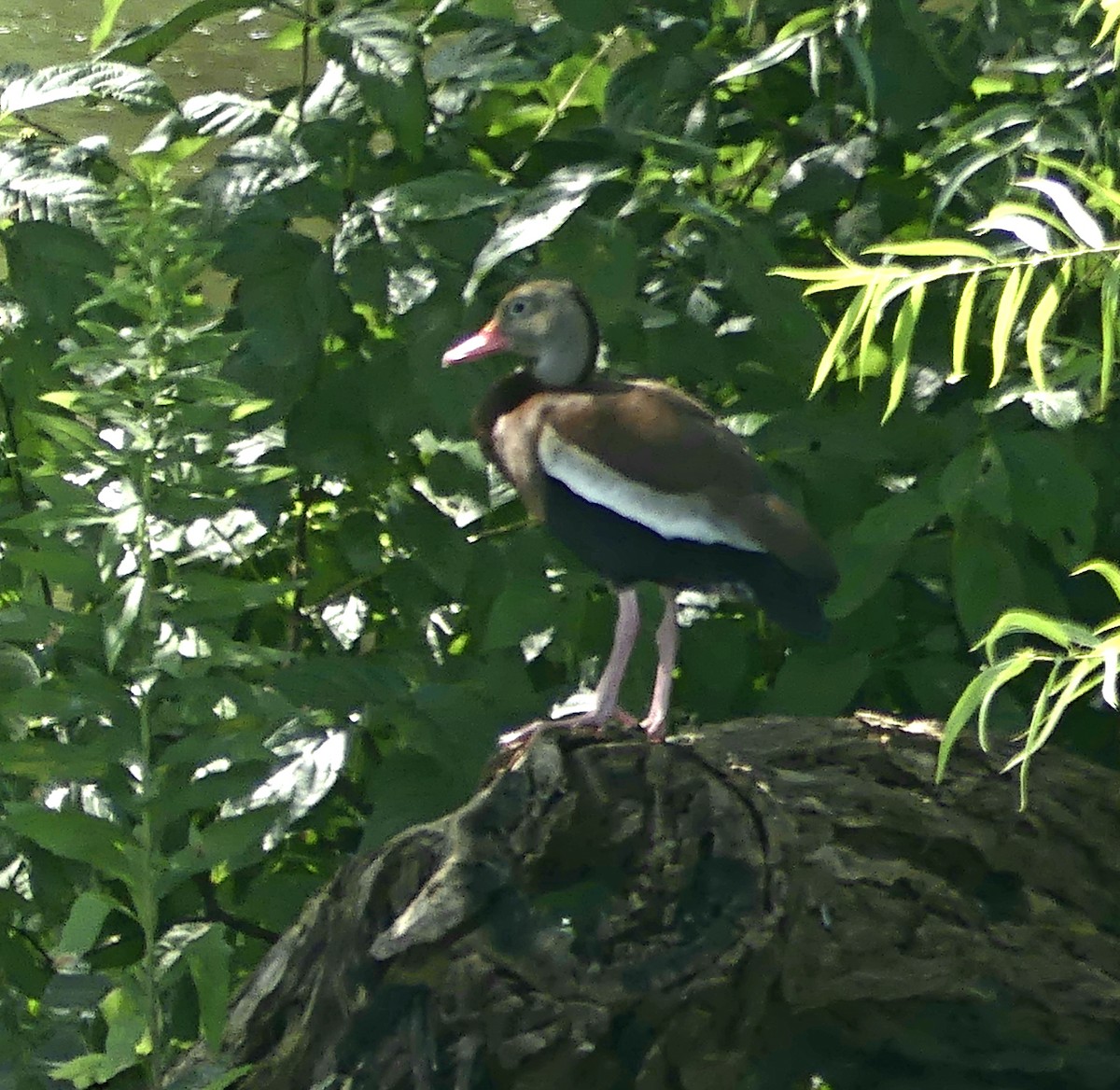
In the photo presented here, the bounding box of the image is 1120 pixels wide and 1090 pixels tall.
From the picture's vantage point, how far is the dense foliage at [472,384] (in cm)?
219

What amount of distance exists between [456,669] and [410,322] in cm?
46

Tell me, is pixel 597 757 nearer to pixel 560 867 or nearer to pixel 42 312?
pixel 560 867

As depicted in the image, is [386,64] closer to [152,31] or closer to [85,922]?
[152,31]

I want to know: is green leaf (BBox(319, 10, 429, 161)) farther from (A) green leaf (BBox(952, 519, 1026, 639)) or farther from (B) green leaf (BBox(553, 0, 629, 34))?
(A) green leaf (BBox(952, 519, 1026, 639))

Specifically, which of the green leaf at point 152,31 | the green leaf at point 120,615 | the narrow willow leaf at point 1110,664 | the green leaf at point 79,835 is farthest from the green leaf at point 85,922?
the green leaf at point 152,31

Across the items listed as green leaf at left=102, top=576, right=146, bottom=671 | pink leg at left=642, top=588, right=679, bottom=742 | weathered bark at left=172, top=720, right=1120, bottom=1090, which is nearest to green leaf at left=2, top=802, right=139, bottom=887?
green leaf at left=102, top=576, right=146, bottom=671

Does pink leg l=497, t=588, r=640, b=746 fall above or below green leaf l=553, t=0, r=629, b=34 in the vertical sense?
below

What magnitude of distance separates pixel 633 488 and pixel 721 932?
55 centimetres

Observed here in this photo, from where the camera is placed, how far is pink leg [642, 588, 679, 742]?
7.49ft

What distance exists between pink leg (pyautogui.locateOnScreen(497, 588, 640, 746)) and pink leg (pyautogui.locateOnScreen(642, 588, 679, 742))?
0.03m

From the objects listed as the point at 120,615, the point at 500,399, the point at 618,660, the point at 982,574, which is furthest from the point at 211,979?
the point at 982,574

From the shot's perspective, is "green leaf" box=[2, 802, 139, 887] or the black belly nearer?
"green leaf" box=[2, 802, 139, 887]

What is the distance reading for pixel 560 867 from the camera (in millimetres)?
2023

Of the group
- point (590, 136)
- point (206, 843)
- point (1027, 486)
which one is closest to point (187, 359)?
point (206, 843)
